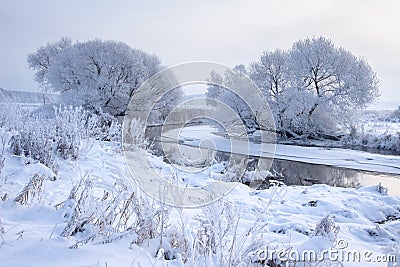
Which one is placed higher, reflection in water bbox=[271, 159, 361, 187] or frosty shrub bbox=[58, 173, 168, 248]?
frosty shrub bbox=[58, 173, 168, 248]

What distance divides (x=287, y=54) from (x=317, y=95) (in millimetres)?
4314

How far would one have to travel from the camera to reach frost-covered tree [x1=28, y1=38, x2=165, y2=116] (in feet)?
84.6

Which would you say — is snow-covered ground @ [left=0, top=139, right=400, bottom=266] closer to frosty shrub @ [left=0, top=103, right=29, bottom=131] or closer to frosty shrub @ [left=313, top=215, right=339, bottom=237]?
frosty shrub @ [left=313, top=215, right=339, bottom=237]

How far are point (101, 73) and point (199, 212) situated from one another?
82.1ft

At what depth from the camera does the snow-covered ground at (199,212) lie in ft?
6.95

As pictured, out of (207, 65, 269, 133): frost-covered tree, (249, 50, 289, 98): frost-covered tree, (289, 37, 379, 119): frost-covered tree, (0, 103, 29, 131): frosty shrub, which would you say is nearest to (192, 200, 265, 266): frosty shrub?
(0, 103, 29, 131): frosty shrub

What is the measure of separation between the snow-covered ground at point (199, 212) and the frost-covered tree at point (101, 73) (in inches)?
703

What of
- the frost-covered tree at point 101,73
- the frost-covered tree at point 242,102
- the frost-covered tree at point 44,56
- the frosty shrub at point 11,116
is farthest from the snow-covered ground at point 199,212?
the frost-covered tree at point 44,56

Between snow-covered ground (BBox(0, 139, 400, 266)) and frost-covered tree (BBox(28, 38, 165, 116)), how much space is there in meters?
17.9

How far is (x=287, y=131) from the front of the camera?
909 inches

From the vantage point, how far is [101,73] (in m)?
27.1

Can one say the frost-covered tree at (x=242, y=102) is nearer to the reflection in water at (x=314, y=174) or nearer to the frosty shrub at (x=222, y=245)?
the reflection in water at (x=314, y=174)

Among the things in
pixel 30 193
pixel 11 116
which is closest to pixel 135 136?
pixel 11 116

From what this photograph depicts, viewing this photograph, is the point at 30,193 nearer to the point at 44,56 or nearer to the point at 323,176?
the point at 323,176
